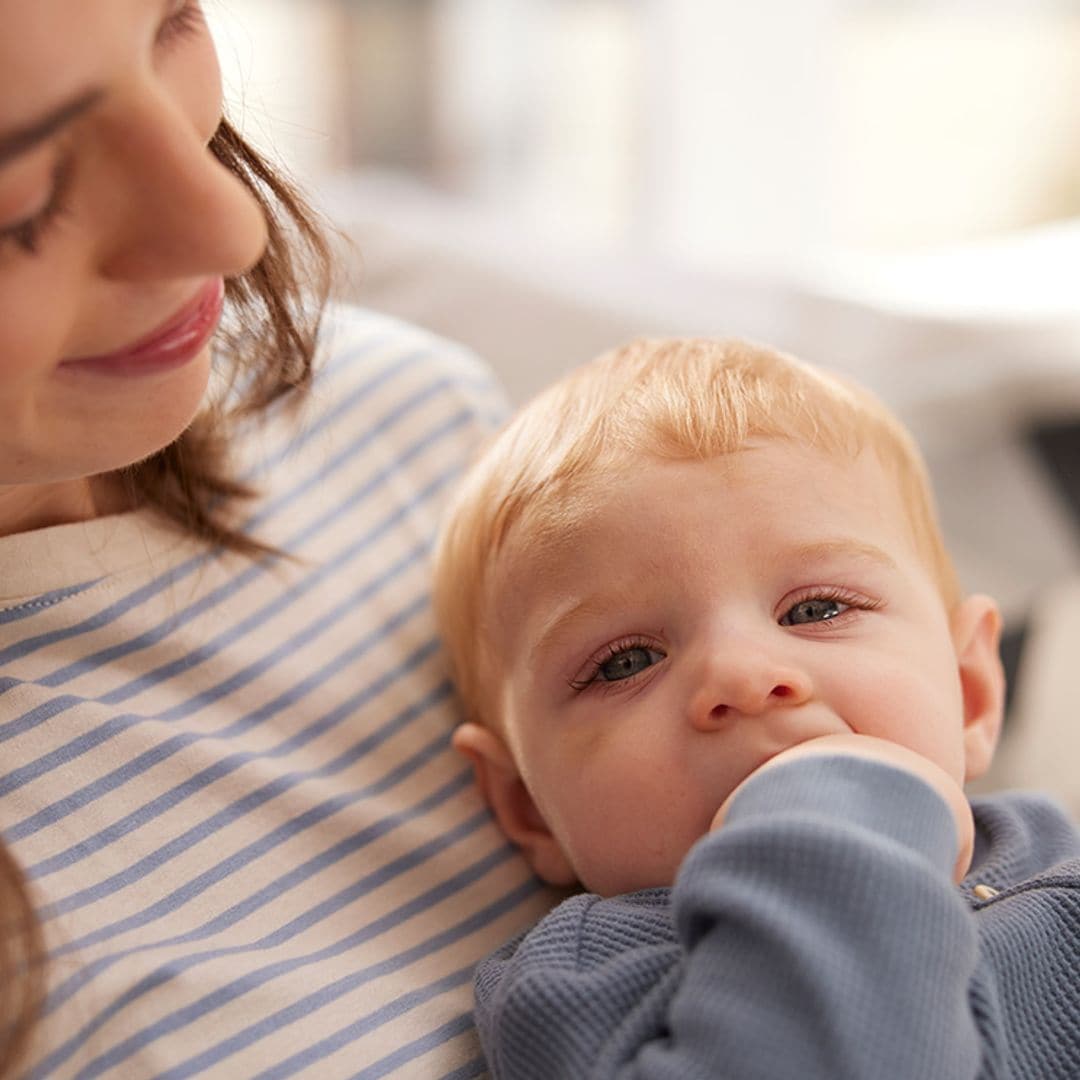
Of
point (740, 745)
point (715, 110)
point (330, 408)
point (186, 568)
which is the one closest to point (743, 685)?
point (740, 745)

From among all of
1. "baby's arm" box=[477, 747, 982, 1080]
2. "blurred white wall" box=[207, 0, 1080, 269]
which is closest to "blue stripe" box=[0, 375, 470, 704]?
"baby's arm" box=[477, 747, 982, 1080]

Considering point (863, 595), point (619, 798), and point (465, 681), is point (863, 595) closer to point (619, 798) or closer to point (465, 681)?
point (619, 798)

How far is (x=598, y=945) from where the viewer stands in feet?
2.63

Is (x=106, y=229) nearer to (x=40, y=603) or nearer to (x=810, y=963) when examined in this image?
(x=40, y=603)

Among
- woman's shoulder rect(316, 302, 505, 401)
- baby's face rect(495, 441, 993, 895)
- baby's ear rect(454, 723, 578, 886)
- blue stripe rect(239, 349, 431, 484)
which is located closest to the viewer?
baby's face rect(495, 441, 993, 895)

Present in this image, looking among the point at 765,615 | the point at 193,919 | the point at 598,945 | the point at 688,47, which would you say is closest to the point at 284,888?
the point at 193,919

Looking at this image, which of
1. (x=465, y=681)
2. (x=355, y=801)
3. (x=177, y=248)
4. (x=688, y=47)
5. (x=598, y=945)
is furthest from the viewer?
(x=688, y=47)

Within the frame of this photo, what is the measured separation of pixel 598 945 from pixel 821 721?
0.59 feet

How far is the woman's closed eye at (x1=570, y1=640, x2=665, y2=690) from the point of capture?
0.90m

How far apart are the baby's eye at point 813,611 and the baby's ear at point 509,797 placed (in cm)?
22

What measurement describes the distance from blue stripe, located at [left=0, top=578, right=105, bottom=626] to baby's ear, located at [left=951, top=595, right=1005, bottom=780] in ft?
1.90

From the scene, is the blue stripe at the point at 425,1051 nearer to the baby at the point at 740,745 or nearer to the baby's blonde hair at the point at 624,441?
the baby at the point at 740,745

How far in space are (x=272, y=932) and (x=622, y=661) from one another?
266mm

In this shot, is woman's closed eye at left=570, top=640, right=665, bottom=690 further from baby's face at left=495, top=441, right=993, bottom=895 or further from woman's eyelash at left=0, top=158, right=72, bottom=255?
woman's eyelash at left=0, top=158, right=72, bottom=255
